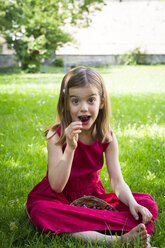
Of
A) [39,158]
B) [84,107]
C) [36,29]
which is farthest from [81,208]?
[36,29]

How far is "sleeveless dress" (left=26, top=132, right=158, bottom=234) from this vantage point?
2.19 metres

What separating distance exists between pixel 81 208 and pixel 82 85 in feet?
2.92

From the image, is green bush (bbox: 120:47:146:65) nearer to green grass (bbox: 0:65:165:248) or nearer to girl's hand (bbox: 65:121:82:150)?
green grass (bbox: 0:65:165:248)

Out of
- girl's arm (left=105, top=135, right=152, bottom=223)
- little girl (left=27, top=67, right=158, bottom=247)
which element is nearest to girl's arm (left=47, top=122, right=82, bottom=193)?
little girl (left=27, top=67, right=158, bottom=247)

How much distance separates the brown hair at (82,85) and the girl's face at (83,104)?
0.05 metres

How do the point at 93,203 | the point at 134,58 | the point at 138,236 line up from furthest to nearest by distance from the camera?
1. the point at 134,58
2. the point at 93,203
3. the point at 138,236

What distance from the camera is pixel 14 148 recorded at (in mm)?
4176

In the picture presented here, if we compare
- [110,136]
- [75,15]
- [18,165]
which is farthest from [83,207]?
[75,15]

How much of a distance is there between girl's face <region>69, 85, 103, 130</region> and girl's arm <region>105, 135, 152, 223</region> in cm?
46

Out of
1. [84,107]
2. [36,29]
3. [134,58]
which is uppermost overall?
[84,107]

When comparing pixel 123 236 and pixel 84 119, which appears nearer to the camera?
pixel 123 236

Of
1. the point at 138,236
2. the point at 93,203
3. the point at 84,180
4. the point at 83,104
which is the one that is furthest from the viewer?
the point at 84,180

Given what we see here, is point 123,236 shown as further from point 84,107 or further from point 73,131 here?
point 84,107

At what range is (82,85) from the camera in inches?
90.9
